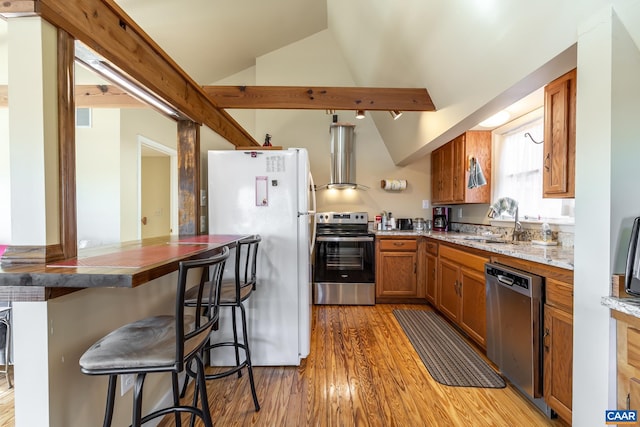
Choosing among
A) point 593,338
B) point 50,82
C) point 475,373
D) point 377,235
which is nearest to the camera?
point 50,82

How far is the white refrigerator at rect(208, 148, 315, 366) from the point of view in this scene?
2039 mm

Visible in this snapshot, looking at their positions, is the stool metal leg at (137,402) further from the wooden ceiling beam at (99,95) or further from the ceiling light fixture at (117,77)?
the wooden ceiling beam at (99,95)

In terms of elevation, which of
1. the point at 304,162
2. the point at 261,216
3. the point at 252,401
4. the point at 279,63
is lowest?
the point at 252,401

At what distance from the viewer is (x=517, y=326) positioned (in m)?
1.67

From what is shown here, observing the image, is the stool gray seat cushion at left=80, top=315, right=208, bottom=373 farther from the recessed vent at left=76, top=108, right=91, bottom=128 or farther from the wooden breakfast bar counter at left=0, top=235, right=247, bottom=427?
the recessed vent at left=76, top=108, right=91, bottom=128

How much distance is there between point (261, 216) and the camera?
2057 millimetres

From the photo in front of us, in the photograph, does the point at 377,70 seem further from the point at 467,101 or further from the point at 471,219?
the point at 471,219

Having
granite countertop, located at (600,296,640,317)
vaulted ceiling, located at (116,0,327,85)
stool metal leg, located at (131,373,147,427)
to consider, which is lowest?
stool metal leg, located at (131,373,147,427)

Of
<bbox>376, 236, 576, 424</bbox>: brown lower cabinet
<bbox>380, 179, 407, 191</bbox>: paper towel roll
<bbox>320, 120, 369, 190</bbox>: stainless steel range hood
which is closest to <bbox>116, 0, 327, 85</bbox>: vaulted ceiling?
<bbox>320, 120, 369, 190</bbox>: stainless steel range hood

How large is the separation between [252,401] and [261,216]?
1201 mm

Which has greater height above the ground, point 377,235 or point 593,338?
point 377,235

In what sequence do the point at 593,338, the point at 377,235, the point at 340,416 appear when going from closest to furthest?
the point at 593,338 < the point at 340,416 < the point at 377,235

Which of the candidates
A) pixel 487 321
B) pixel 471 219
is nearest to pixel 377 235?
pixel 471 219

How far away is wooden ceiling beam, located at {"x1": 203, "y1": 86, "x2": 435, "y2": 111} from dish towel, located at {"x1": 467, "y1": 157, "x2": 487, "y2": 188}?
106cm
